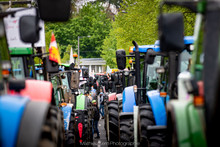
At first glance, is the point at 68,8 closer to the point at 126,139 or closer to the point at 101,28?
the point at 126,139

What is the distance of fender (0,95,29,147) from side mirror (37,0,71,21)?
6.70 ft

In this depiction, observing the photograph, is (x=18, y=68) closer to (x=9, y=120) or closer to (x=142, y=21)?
(x=9, y=120)

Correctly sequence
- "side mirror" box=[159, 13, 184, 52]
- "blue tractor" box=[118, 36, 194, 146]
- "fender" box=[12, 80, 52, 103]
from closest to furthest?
"side mirror" box=[159, 13, 184, 52]
"fender" box=[12, 80, 52, 103]
"blue tractor" box=[118, 36, 194, 146]

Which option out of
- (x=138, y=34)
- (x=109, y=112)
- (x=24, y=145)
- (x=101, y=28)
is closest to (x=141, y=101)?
(x=109, y=112)

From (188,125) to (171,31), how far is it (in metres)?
1.14

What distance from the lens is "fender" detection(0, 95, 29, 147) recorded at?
3.98 meters

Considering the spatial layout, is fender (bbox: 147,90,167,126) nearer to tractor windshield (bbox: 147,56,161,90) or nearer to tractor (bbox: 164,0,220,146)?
tractor windshield (bbox: 147,56,161,90)

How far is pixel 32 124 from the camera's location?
13.4 feet

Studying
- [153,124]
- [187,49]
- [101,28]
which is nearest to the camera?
[153,124]

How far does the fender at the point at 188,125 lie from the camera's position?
14.6 feet

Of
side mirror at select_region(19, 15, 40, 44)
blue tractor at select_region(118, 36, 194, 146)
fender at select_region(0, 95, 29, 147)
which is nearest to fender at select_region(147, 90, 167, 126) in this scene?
blue tractor at select_region(118, 36, 194, 146)

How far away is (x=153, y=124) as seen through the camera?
→ 7273mm

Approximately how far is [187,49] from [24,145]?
4.75 m

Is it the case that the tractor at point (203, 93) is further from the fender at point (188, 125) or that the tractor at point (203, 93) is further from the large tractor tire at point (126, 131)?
the large tractor tire at point (126, 131)
